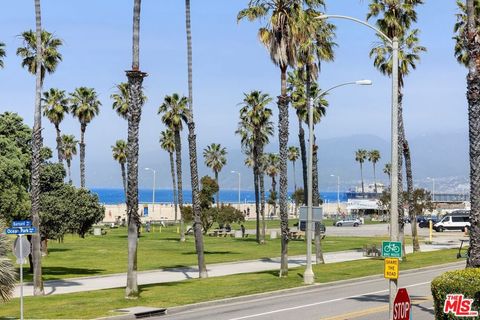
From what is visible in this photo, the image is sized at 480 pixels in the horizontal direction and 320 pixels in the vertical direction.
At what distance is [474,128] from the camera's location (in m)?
25.0

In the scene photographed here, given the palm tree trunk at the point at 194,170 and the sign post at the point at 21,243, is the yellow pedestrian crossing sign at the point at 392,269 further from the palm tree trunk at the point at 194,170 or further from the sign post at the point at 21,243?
the palm tree trunk at the point at 194,170

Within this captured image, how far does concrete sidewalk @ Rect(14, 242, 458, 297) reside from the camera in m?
35.9

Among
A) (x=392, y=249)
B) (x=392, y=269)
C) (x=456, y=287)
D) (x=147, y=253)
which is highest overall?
(x=392, y=249)

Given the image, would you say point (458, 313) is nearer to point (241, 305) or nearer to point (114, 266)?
point (241, 305)

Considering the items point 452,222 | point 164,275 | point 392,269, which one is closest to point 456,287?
point 392,269

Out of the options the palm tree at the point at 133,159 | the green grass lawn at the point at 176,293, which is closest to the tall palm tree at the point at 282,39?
the green grass lawn at the point at 176,293

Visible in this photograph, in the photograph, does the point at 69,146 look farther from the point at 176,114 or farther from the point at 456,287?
the point at 456,287

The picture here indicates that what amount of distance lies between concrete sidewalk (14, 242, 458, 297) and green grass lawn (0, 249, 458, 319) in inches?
110

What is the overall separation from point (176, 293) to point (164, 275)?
11630 mm

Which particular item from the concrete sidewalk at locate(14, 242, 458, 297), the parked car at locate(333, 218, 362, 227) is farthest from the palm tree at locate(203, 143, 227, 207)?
the concrete sidewalk at locate(14, 242, 458, 297)

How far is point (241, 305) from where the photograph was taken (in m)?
27.6

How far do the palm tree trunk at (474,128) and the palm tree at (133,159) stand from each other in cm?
1199

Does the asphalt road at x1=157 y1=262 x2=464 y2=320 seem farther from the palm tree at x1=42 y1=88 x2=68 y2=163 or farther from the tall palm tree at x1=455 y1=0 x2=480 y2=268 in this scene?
the palm tree at x1=42 y1=88 x2=68 y2=163
